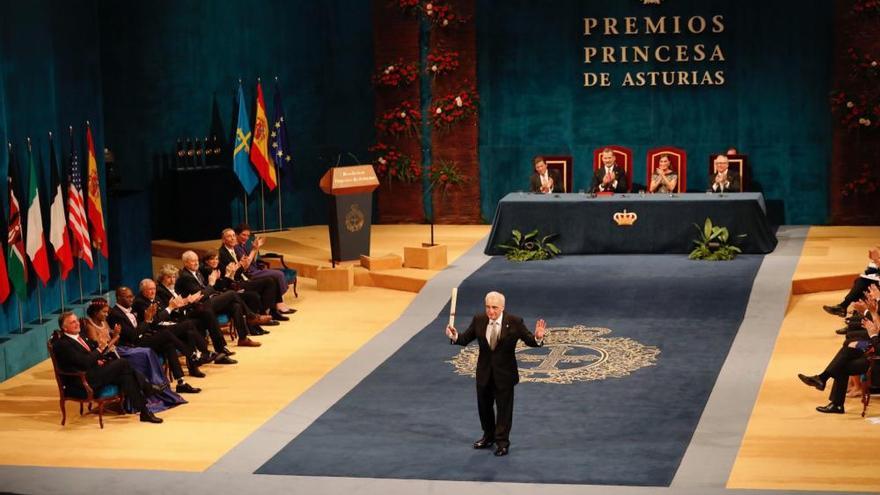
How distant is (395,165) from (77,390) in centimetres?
882

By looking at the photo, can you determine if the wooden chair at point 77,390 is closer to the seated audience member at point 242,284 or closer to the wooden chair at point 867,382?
the seated audience member at point 242,284

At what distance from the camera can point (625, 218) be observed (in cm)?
1659

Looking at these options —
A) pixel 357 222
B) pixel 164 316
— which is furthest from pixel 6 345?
pixel 357 222

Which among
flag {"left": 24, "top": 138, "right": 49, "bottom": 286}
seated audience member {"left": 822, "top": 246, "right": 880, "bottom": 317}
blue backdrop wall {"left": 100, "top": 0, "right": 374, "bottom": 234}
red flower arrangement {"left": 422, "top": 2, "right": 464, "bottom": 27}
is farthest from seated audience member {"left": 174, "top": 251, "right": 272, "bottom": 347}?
red flower arrangement {"left": 422, "top": 2, "right": 464, "bottom": 27}

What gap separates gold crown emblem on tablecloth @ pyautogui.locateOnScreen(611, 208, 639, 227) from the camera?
54.4 ft

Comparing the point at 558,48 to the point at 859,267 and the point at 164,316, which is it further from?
the point at 164,316

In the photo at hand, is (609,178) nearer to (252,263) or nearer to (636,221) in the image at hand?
(636,221)

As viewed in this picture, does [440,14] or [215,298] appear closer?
[215,298]

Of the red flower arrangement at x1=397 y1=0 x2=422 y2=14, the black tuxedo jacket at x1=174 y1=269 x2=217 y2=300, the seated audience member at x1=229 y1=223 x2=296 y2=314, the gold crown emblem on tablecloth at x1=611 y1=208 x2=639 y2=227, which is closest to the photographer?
the black tuxedo jacket at x1=174 y1=269 x2=217 y2=300

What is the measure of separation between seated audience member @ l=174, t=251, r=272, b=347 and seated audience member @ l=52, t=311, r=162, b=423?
190 centimetres

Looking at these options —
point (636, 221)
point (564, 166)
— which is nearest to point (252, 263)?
point (636, 221)

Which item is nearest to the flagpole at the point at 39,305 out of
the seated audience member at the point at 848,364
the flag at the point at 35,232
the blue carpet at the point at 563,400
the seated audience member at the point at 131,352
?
the flag at the point at 35,232

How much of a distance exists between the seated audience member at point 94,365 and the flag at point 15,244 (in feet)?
5.67

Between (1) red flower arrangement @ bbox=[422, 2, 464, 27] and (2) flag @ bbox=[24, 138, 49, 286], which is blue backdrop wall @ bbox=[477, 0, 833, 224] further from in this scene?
(2) flag @ bbox=[24, 138, 49, 286]
